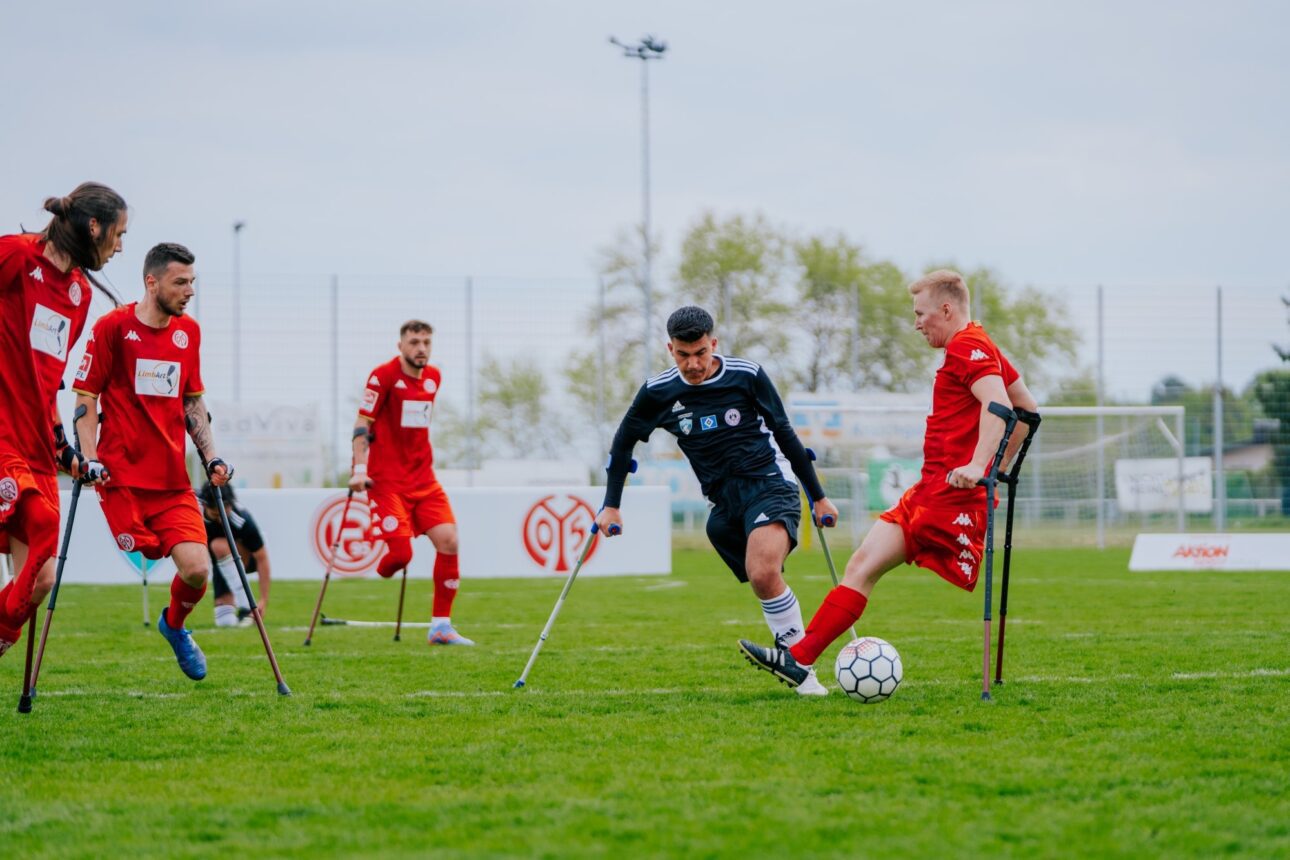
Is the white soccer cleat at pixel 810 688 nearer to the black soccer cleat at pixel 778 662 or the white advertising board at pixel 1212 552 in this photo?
the black soccer cleat at pixel 778 662

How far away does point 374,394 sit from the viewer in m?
10.4

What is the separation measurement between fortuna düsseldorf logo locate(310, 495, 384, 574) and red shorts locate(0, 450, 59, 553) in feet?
35.1

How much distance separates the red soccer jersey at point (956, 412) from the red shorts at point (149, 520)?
143 inches

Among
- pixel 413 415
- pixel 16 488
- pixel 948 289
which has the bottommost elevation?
pixel 16 488

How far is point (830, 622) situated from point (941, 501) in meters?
0.80

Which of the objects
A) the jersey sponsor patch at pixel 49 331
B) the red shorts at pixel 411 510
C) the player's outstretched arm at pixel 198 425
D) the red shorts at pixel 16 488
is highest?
the jersey sponsor patch at pixel 49 331

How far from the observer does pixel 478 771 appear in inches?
193

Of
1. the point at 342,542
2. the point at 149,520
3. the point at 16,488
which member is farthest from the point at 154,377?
the point at 342,542

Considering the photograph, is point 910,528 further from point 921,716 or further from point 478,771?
point 478,771

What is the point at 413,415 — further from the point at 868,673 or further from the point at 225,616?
the point at 868,673

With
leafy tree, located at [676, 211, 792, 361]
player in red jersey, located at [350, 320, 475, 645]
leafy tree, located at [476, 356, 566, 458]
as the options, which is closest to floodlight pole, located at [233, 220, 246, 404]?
leafy tree, located at [476, 356, 566, 458]

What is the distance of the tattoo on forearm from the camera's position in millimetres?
7145

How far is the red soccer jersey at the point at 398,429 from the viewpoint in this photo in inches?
413

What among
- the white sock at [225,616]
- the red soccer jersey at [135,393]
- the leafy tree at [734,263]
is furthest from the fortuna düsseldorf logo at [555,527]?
the leafy tree at [734,263]
